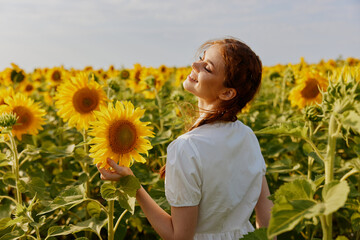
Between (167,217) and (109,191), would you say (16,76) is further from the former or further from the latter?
(167,217)

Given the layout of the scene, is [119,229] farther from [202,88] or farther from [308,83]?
[308,83]

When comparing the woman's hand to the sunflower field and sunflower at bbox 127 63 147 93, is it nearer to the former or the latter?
the sunflower field

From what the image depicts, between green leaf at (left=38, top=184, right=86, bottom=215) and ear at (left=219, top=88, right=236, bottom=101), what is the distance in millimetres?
839

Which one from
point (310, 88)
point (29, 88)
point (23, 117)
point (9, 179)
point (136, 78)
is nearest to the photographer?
point (9, 179)

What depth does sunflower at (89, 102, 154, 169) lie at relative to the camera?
5.40ft

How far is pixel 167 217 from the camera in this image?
158 cm

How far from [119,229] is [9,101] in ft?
3.89

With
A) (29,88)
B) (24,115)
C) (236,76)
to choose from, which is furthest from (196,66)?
(29,88)

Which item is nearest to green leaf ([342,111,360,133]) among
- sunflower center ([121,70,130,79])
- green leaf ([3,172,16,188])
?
green leaf ([3,172,16,188])

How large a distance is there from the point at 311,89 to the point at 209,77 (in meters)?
2.20

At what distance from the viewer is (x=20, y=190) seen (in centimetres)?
215

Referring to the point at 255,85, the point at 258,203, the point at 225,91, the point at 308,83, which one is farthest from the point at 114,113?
the point at 308,83

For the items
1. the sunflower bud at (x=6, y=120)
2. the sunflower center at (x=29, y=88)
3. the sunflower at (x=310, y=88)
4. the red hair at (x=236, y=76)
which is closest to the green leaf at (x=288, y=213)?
the red hair at (x=236, y=76)

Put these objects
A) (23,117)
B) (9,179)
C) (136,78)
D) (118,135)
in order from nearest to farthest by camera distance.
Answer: (118,135) → (9,179) → (23,117) → (136,78)
